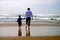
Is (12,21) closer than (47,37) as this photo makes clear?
No

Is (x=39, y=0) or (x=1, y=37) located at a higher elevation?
(x=39, y=0)

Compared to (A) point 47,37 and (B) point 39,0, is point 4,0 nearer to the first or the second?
(B) point 39,0

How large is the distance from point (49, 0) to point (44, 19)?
2.24 feet

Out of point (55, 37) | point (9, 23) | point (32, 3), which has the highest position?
point (32, 3)

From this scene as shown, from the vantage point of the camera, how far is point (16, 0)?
573 cm

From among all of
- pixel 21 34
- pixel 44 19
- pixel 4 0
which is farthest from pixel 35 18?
pixel 4 0

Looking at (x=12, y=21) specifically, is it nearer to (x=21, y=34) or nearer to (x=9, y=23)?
(x=9, y=23)

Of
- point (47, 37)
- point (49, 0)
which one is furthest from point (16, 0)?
point (47, 37)

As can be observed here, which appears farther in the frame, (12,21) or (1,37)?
(12,21)

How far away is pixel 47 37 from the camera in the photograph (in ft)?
17.9

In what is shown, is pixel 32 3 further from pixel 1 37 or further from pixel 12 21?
pixel 1 37

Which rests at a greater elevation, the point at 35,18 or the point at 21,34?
the point at 35,18

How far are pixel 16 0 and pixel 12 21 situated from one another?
2.42 feet

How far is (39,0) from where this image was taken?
19.0 feet
